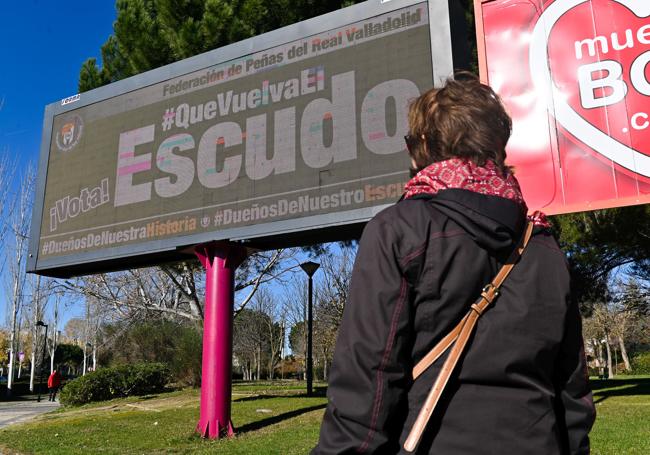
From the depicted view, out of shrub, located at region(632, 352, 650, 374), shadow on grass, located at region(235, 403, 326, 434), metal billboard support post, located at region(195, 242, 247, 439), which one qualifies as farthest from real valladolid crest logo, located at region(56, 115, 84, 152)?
shrub, located at region(632, 352, 650, 374)

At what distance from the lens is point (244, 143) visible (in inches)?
326

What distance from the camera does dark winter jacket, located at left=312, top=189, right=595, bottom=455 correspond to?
138 cm

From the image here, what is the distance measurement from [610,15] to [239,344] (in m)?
38.6

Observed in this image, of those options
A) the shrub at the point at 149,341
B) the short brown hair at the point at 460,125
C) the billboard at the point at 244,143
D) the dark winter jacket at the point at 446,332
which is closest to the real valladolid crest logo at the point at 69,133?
the billboard at the point at 244,143

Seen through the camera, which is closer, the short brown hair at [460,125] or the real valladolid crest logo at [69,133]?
the short brown hair at [460,125]

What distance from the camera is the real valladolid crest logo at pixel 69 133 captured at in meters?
10.1

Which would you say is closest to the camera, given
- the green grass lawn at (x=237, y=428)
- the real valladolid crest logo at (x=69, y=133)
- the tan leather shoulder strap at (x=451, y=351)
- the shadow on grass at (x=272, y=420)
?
the tan leather shoulder strap at (x=451, y=351)

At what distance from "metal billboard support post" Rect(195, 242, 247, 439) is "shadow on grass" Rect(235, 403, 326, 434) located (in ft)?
1.73

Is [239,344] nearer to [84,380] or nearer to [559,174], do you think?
[84,380]

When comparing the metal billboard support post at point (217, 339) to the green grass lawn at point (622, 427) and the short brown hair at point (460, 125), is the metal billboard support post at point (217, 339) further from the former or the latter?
the short brown hair at point (460, 125)

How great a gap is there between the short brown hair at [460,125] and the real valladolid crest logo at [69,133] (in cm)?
954

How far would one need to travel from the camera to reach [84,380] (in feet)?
60.9

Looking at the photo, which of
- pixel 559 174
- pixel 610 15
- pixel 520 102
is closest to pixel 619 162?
pixel 559 174

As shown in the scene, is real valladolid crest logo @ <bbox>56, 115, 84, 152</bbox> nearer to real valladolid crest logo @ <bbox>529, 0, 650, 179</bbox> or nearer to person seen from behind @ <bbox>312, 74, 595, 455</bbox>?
real valladolid crest logo @ <bbox>529, 0, 650, 179</bbox>
